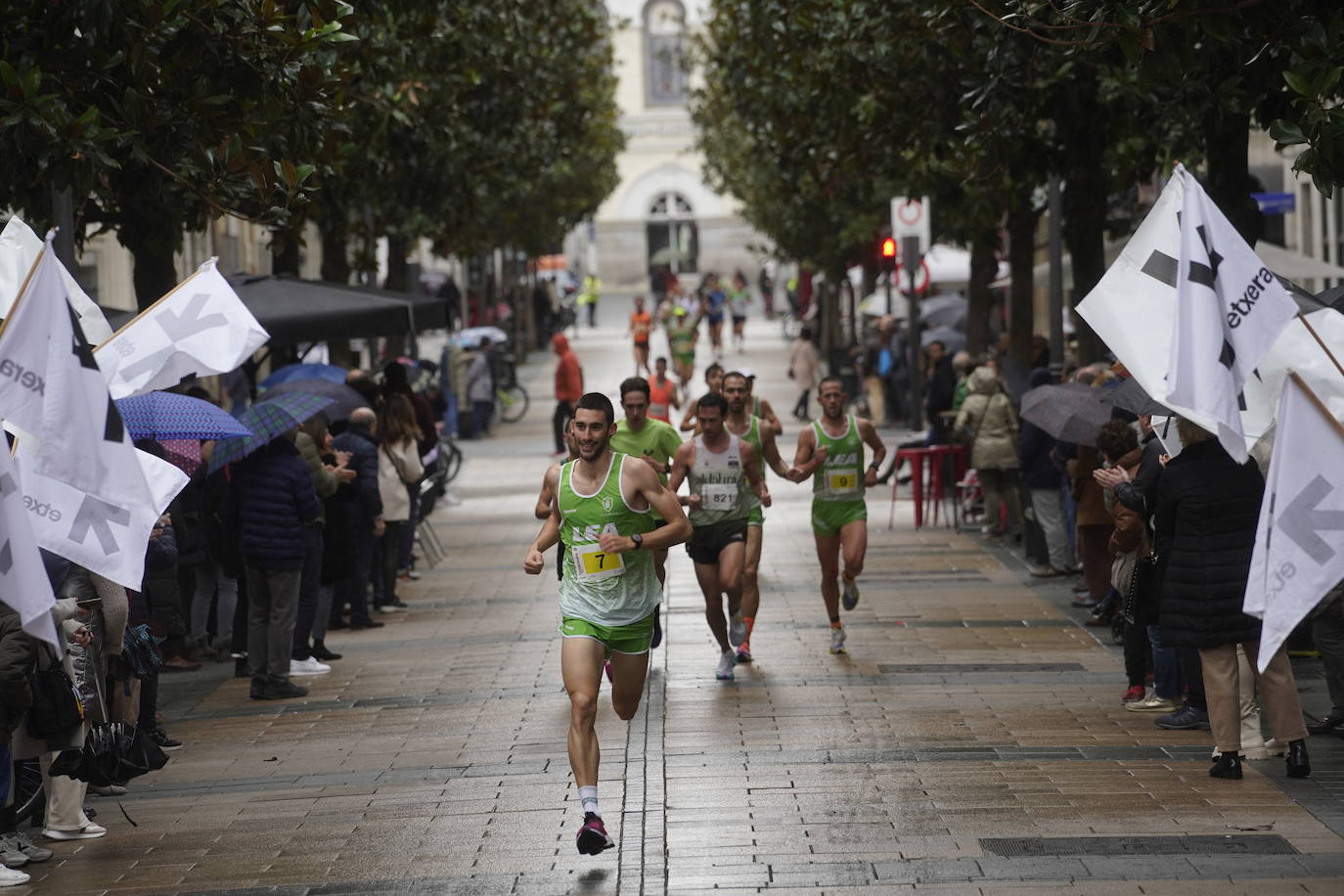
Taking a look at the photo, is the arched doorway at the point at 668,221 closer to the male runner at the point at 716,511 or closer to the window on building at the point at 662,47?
the window on building at the point at 662,47

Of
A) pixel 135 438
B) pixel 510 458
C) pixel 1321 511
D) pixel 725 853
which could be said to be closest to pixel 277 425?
pixel 135 438

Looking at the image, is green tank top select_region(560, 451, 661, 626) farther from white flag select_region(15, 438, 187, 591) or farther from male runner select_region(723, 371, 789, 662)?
male runner select_region(723, 371, 789, 662)

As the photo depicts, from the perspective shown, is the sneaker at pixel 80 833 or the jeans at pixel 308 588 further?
the jeans at pixel 308 588

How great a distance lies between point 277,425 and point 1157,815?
5.94 meters

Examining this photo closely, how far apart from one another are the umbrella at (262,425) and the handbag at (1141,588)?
493 centimetres

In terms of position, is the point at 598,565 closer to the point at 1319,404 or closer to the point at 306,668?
the point at 1319,404

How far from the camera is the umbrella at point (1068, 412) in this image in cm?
1403

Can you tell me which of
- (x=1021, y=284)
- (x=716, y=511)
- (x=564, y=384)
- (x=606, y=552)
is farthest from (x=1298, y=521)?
(x=564, y=384)

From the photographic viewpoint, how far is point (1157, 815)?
8500mm

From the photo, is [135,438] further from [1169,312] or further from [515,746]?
[1169,312]

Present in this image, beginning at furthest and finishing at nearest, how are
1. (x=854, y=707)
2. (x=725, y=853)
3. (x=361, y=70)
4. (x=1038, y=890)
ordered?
(x=361, y=70), (x=854, y=707), (x=725, y=853), (x=1038, y=890)

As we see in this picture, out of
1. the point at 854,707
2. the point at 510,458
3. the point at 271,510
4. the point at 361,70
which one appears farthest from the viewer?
the point at 510,458

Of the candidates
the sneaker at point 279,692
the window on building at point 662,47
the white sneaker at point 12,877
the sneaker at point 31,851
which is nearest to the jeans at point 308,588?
the sneaker at point 279,692

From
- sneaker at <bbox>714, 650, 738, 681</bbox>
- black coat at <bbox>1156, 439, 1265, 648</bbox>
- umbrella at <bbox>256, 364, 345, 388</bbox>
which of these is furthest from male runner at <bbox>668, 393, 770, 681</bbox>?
umbrella at <bbox>256, 364, 345, 388</bbox>
